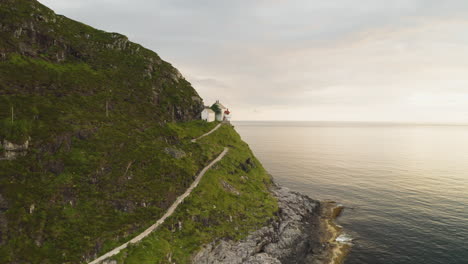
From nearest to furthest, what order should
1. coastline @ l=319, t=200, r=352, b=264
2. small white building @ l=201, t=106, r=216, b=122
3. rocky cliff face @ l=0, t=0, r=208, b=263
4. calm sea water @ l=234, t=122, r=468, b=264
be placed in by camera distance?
rocky cliff face @ l=0, t=0, r=208, b=263 → coastline @ l=319, t=200, r=352, b=264 → calm sea water @ l=234, t=122, r=468, b=264 → small white building @ l=201, t=106, r=216, b=122

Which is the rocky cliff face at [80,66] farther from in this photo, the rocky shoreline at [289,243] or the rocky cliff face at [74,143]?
the rocky shoreline at [289,243]

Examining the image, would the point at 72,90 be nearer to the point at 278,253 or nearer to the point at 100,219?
the point at 100,219

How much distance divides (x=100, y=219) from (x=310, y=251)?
141 feet

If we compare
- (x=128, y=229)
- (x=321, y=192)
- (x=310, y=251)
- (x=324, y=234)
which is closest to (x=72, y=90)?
(x=128, y=229)

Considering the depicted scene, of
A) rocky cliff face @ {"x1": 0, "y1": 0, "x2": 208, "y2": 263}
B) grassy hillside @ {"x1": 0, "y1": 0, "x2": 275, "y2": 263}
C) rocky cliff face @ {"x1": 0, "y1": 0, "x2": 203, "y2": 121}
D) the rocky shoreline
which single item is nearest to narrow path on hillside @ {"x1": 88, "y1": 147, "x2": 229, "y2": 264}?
grassy hillside @ {"x1": 0, "y1": 0, "x2": 275, "y2": 263}

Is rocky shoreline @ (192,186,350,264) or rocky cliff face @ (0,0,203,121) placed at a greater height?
rocky cliff face @ (0,0,203,121)

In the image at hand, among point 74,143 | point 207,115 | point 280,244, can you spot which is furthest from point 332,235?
point 207,115

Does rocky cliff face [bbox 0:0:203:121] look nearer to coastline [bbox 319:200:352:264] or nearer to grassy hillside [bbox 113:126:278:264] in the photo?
grassy hillside [bbox 113:126:278:264]

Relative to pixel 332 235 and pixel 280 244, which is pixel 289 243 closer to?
pixel 280 244

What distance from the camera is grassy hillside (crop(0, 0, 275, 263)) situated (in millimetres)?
35656

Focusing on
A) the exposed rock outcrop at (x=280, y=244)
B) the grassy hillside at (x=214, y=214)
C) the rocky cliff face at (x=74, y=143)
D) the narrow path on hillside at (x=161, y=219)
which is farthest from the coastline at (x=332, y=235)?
the rocky cliff face at (x=74, y=143)

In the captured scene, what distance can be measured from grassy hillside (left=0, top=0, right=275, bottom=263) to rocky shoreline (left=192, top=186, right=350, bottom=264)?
2959 millimetres

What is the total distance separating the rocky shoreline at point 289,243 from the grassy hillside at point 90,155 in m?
2.96

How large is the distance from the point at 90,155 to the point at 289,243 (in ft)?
154
